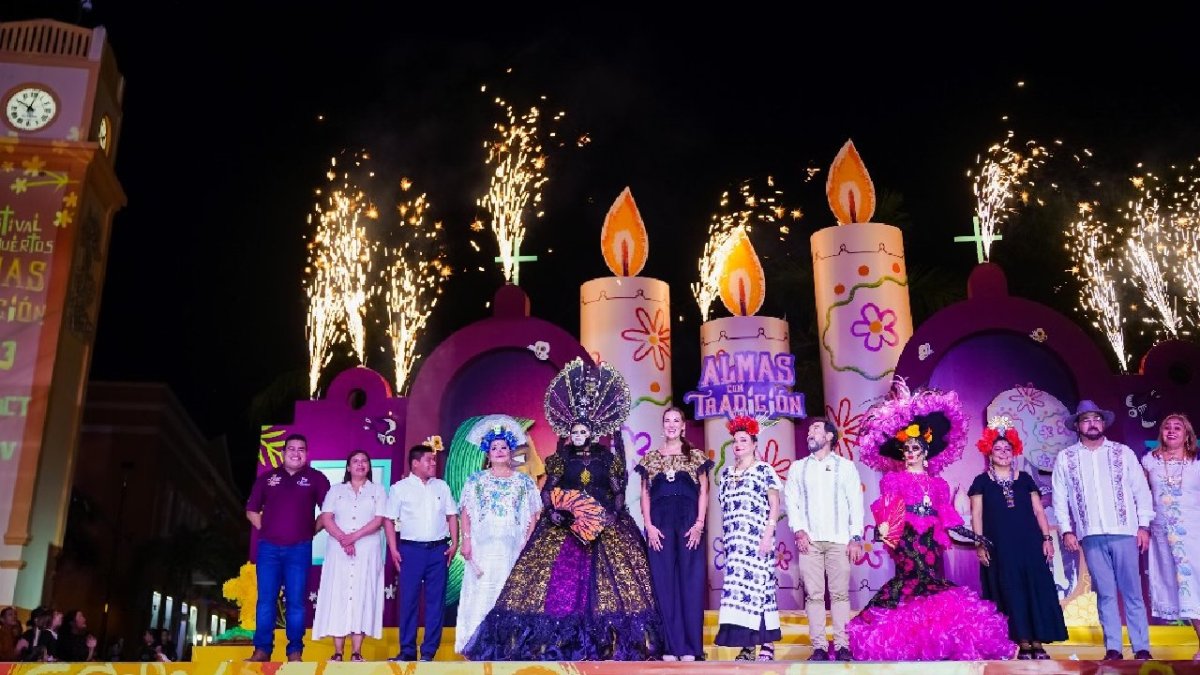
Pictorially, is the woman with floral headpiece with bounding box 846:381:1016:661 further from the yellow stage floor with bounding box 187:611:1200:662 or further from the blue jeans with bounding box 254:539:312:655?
the blue jeans with bounding box 254:539:312:655

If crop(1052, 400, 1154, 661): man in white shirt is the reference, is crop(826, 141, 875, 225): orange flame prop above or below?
above

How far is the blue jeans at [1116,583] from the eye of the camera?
7430 mm

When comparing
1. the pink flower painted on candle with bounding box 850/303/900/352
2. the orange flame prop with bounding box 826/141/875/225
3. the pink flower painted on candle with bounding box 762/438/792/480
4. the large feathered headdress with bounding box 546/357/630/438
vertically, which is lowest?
the large feathered headdress with bounding box 546/357/630/438

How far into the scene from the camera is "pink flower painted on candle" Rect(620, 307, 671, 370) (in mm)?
13438

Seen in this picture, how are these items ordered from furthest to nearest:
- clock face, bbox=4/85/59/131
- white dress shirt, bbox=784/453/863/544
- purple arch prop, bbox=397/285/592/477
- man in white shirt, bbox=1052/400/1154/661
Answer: clock face, bbox=4/85/59/131 < purple arch prop, bbox=397/285/592/477 < white dress shirt, bbox=784/453/863/544 < man in white shirt, bbox=1052/400/1154/661

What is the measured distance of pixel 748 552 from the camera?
7789 mm

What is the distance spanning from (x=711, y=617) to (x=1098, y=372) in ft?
16.1

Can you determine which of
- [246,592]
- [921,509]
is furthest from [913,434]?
A: [246,592]

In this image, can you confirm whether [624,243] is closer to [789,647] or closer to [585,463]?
[789,647]

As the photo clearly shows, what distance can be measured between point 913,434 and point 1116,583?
1744 millimetres

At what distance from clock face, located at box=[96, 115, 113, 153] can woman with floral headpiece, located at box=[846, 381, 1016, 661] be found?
1401 centimetres

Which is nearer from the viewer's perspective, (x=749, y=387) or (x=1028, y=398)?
(x=1028, y=398)

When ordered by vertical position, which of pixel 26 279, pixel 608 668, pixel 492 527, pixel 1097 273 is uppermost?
pixel 1097 273

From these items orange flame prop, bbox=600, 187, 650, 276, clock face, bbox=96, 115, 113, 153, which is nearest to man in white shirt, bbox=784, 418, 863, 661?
orange flame prop, bbox=600, 187, 650, 276
